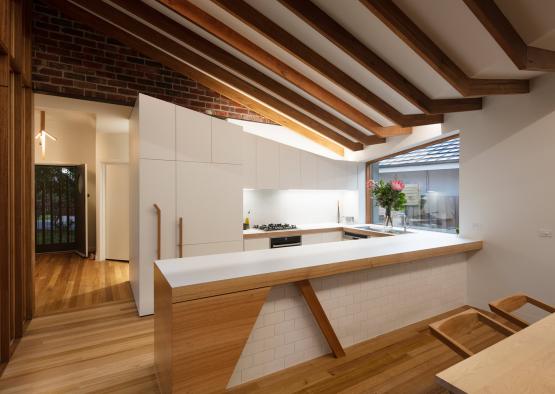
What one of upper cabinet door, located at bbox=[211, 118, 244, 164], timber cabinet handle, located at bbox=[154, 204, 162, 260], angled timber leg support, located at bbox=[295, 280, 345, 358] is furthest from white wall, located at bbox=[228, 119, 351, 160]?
angled timber leg support, located at bbox=[295, 280, 345, 358]

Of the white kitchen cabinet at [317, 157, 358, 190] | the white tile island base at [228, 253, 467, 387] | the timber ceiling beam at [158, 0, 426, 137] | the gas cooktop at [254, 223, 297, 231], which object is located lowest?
the white tile island base at [228, 253, 467, 387]

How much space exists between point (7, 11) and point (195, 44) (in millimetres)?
1715

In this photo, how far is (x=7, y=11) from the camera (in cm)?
217

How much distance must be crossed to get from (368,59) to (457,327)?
2.14 metres

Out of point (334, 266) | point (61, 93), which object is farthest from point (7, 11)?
point (334, 266)

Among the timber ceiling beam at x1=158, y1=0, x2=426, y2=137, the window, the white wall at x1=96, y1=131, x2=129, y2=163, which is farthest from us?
the white wall at x1=96, y1=131, x2=129, y2=163

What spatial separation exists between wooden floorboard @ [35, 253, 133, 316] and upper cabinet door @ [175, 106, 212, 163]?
199cm

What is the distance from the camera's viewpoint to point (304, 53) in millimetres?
2809

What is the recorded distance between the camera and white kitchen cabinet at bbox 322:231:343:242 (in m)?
4.85

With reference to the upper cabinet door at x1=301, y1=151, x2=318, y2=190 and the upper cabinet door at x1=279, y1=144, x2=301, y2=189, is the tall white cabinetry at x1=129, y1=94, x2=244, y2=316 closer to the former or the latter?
the upper cabinet door at x1=279, y1=144, x2=301, y2=189

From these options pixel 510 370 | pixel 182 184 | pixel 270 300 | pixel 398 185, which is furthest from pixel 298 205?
pixel 510 370

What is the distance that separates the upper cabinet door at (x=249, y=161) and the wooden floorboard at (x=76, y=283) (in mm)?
2177

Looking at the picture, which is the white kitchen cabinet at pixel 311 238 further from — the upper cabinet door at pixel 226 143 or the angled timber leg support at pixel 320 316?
the angled timber leg support at pixel 320 316

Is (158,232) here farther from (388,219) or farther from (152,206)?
(388,219)
